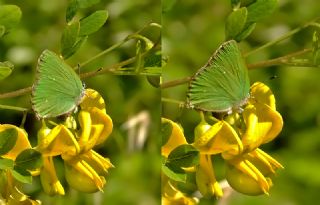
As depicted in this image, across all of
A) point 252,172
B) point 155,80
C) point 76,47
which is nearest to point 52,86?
point 76,47

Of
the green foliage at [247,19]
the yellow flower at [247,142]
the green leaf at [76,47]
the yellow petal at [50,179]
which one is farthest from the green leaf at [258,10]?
the yellow petal at [50,179]

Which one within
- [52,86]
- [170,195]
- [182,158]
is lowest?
[170,195]

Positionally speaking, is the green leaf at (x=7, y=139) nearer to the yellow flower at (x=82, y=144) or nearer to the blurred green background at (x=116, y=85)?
the yellow flower at (x=82, y=144)

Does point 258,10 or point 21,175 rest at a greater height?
point 258,10

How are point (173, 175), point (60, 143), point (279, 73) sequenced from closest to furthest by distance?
point (60, 143) → point (173, 175) → point (279, 73)

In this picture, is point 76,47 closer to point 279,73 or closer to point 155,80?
point 155,80

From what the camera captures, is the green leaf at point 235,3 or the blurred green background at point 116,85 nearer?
the green leaf at point 235,3

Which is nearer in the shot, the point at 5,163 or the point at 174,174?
the point at 5,163
